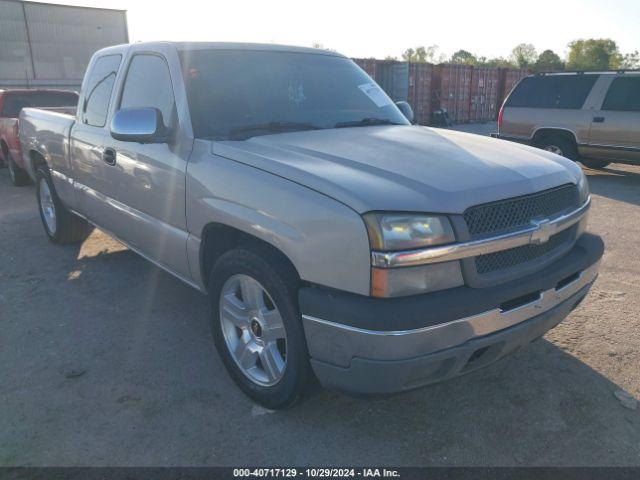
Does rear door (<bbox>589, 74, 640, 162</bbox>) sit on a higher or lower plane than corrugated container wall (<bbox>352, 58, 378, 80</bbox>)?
lower

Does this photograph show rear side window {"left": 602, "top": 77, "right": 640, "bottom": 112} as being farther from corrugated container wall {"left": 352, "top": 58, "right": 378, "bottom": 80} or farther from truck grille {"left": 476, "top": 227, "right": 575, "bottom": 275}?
corrugated container wall {"left": 352, "top": 58, "right": 378, "bottom": 80}

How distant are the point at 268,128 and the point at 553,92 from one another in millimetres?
8224

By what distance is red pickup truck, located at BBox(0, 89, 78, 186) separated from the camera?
9.30m

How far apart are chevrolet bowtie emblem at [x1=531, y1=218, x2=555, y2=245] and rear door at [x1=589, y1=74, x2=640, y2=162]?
7636 millimetres

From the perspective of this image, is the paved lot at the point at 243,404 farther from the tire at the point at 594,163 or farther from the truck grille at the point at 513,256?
the tire at the point at 594,163

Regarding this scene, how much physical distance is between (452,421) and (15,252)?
5093mm

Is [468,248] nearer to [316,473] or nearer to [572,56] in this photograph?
[316,473]

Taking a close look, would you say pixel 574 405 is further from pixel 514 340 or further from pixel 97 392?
pixel 97 392

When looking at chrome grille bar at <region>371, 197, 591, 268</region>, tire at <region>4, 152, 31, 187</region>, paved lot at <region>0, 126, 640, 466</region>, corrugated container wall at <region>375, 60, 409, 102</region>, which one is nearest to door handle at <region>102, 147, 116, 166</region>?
paved lot at <region>0, 126, 640, 466</region>

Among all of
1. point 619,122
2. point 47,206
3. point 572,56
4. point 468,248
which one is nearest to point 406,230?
point 468,248

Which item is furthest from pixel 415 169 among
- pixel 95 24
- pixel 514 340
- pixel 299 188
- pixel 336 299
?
pixel 95 24

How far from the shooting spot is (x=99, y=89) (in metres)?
4.44

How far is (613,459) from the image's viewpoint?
7.97 feet

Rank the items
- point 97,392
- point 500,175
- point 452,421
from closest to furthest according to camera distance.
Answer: point 500,175
point 452,421
point 97,392
